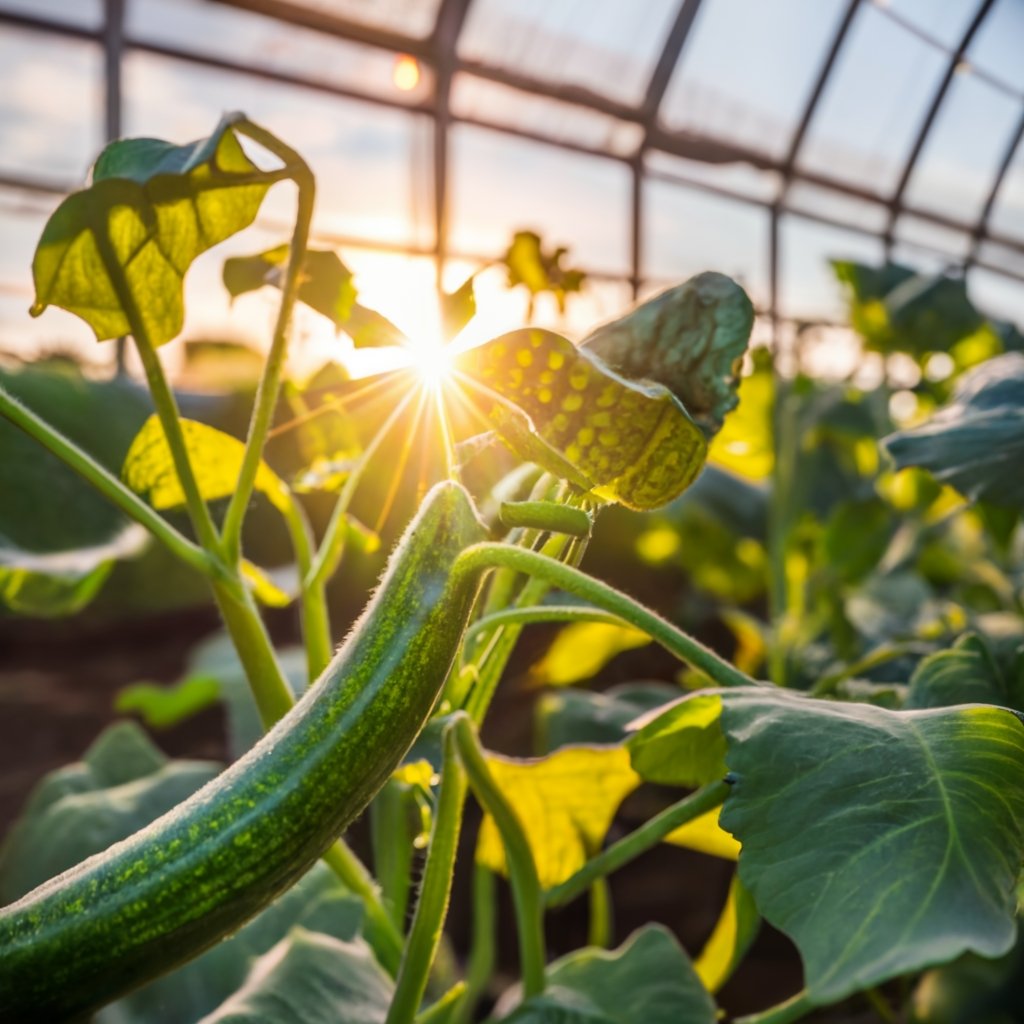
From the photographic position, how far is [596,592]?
0.45 meters

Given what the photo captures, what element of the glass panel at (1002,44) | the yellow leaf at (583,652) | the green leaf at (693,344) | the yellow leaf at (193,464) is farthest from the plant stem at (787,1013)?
the glass panel at (1002,44)

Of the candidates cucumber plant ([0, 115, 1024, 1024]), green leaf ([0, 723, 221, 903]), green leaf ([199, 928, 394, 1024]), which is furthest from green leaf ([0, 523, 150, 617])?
green leaf ([199, 928, 394, 1024])

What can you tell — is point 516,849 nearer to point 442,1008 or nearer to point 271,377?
point 442,1008

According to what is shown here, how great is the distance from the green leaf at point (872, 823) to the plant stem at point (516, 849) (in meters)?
0.16

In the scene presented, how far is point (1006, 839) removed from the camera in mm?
415

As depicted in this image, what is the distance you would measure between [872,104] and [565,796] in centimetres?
867

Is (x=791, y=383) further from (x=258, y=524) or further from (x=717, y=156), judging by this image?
(x=717, y=156)

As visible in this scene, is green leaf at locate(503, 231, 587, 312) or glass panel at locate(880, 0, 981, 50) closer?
green leaf at locate(503, 231, 587, 312)

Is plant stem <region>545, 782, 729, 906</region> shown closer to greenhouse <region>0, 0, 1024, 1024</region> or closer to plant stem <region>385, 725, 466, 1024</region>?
greenhouse <region>0, 0, 1024, 1024</region>

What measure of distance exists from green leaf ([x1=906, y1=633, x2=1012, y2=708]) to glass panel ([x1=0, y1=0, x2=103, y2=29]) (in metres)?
4.97

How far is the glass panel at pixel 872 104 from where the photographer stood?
755 centimetres

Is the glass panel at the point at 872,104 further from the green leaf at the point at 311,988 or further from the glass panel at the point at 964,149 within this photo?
the green leaf at the point at 311,988

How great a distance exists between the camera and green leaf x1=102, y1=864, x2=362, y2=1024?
2.47 feet

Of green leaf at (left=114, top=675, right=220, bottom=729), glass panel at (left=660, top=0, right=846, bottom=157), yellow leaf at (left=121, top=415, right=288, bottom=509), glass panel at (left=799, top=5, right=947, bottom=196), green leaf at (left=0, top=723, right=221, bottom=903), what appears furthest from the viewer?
glass panel at (left=799, top=5, right=947, bottom=196)
